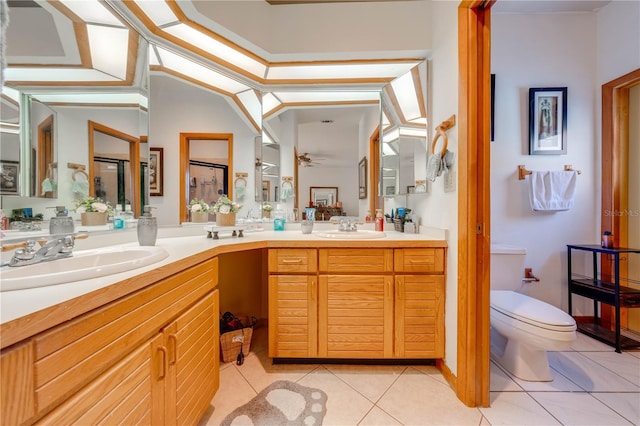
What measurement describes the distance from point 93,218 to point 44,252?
1.32ft

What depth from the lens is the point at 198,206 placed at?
1806mm

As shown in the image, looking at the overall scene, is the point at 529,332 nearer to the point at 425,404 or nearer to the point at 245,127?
the point at 425,404

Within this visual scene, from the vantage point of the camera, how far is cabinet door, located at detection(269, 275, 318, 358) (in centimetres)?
155

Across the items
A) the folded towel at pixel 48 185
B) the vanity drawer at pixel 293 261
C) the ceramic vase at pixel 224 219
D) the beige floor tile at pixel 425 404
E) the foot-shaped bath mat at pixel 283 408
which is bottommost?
the beige floor tile at pixel 425 404

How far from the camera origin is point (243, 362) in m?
1.67

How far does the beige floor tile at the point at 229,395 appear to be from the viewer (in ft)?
4.07

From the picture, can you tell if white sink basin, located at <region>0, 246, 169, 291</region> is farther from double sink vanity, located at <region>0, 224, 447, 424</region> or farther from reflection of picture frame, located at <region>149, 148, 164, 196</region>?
reflection of picture frame, located at <region>149, 148, 164, 196</region>

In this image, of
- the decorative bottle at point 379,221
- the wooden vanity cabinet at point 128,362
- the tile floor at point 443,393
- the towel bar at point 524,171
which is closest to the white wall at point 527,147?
the towel bar at point 524,171

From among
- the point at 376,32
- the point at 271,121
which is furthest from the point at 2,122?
the point at 376,32

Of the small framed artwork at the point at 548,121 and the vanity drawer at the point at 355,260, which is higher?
the small framed artwork at the point at 548,121

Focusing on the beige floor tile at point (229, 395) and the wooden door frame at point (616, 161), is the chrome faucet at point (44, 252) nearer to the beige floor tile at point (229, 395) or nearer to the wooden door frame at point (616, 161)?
the beige floor tile at point (229, 395)

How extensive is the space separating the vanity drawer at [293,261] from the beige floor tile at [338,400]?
2.10 feet

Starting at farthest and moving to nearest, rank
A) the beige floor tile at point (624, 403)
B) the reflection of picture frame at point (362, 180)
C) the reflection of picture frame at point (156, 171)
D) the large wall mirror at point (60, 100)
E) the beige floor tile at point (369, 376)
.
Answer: the reflection of picture frame at point (362, 180) < the reflection of picture frame at point (156, 171) < the beige floor tile at point (369, 376) < the beige floor tile at point (624, 403) < the large wall mirror at point (60, 100)

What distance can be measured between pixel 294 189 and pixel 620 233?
109 inches
